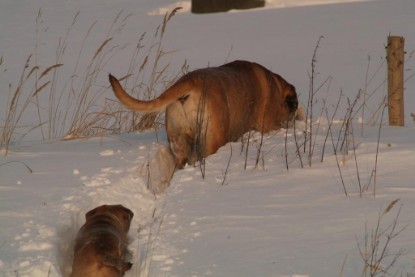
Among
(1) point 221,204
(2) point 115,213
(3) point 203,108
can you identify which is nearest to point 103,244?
(2) point 115,213

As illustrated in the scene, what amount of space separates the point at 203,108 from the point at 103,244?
6.28 ft

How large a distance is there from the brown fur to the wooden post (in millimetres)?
1390

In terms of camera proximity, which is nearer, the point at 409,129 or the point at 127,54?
the point at 409,129

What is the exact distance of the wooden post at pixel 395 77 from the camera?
671 cm

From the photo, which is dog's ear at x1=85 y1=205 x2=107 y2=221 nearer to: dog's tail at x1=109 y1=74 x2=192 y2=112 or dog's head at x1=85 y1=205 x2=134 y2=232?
dog's head at x1=85 y1=205 x2=134 y2=232

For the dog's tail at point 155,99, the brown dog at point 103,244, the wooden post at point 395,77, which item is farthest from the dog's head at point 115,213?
the wooden post at point 395,77

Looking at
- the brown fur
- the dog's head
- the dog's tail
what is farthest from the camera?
the brown fur

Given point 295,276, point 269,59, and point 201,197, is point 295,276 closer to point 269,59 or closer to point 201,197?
point 201,197

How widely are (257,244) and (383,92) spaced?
6.48 meters

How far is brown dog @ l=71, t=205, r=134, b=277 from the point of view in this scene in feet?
10.9

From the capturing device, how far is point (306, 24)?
579 inches

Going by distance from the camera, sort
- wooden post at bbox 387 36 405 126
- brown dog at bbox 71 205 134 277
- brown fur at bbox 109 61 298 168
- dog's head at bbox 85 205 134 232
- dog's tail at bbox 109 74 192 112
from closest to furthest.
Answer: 1. brown dog at bbox 71 205 134 277
2. dog's head at bbox 85 205 134 232
3. dog's tail at bbox 109 74 192 112
4. brown fur at bbox 109 61 298 168
5. wooden post at bbox 387 36 405 126

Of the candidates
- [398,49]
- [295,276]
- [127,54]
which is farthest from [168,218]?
[127,54]

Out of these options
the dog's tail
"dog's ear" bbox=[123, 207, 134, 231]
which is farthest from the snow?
the dog's tail
